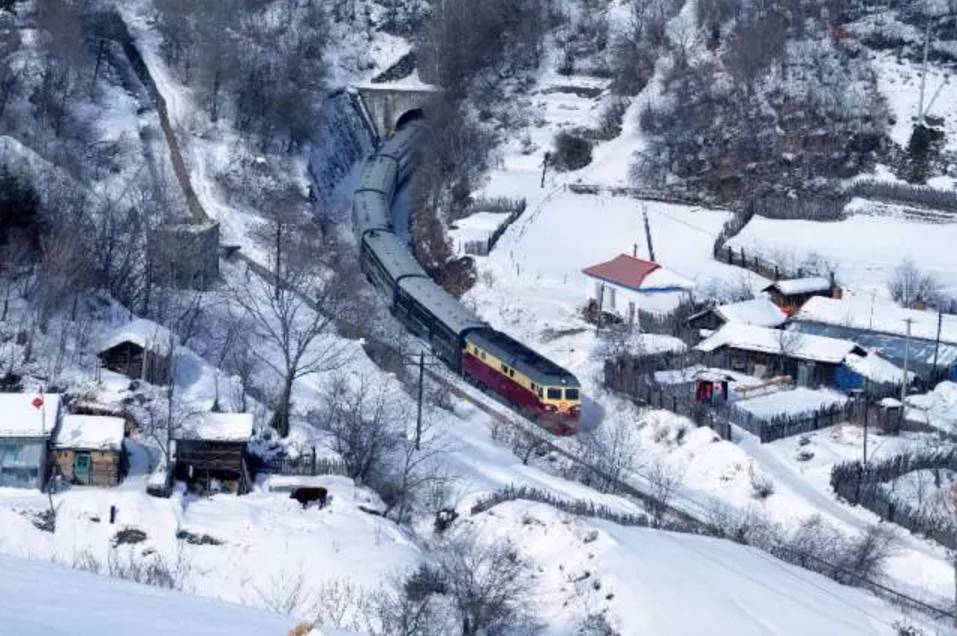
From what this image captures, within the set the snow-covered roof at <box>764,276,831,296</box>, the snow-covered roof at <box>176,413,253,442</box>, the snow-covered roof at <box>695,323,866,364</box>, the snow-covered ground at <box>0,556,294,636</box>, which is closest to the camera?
the snow-covered ground at <box>0,556,294,636</box>

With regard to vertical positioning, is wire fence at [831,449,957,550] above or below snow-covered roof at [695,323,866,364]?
below

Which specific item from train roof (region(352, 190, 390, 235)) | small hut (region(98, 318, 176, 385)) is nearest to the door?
small hut (region(98, 318, 176, 385))

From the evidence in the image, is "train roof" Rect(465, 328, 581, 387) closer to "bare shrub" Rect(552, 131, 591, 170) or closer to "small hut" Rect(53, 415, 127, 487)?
"small hut" Rect(53, 415, 127, 487)

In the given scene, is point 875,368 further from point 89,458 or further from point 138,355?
point 89,458

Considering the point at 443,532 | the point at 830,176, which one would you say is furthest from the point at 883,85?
the point at 443,532

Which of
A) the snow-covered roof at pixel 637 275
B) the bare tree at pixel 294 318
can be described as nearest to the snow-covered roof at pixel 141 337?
the bare tree at pixel 294 318

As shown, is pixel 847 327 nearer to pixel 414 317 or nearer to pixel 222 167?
pixel 414 317
